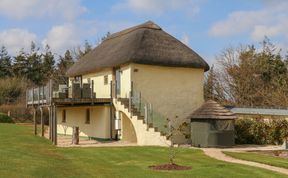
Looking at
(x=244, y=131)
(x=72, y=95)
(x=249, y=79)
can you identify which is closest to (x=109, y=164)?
(x=72, y=95)

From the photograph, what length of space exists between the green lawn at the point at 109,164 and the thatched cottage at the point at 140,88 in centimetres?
554

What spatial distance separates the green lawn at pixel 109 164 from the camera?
1384 centimetres

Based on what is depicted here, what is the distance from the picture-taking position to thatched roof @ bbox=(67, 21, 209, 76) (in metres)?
27.5

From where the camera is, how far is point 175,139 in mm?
27156

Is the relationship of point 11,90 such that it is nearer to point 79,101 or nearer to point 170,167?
point 79,101

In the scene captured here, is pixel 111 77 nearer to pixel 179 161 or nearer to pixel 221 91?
pixel 179 161

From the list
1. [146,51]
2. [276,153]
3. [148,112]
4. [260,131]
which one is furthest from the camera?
[146,51]

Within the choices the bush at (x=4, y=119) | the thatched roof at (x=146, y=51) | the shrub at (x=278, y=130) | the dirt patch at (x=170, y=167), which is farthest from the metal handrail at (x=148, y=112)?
the bush at (x=4, y=119)

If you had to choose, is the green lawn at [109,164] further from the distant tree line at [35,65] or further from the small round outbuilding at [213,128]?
the distant tree line at [35,65]

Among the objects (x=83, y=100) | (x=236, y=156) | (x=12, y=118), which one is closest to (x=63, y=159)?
(x=236, y=156)

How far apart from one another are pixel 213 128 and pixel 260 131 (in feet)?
13.3

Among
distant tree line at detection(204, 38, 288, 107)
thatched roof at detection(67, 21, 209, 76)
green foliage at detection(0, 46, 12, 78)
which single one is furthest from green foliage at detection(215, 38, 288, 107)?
green foliage at detection(0, 46, 12, 78)

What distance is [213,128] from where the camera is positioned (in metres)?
24.6

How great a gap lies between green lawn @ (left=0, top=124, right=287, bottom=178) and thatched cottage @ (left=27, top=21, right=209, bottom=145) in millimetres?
5542
